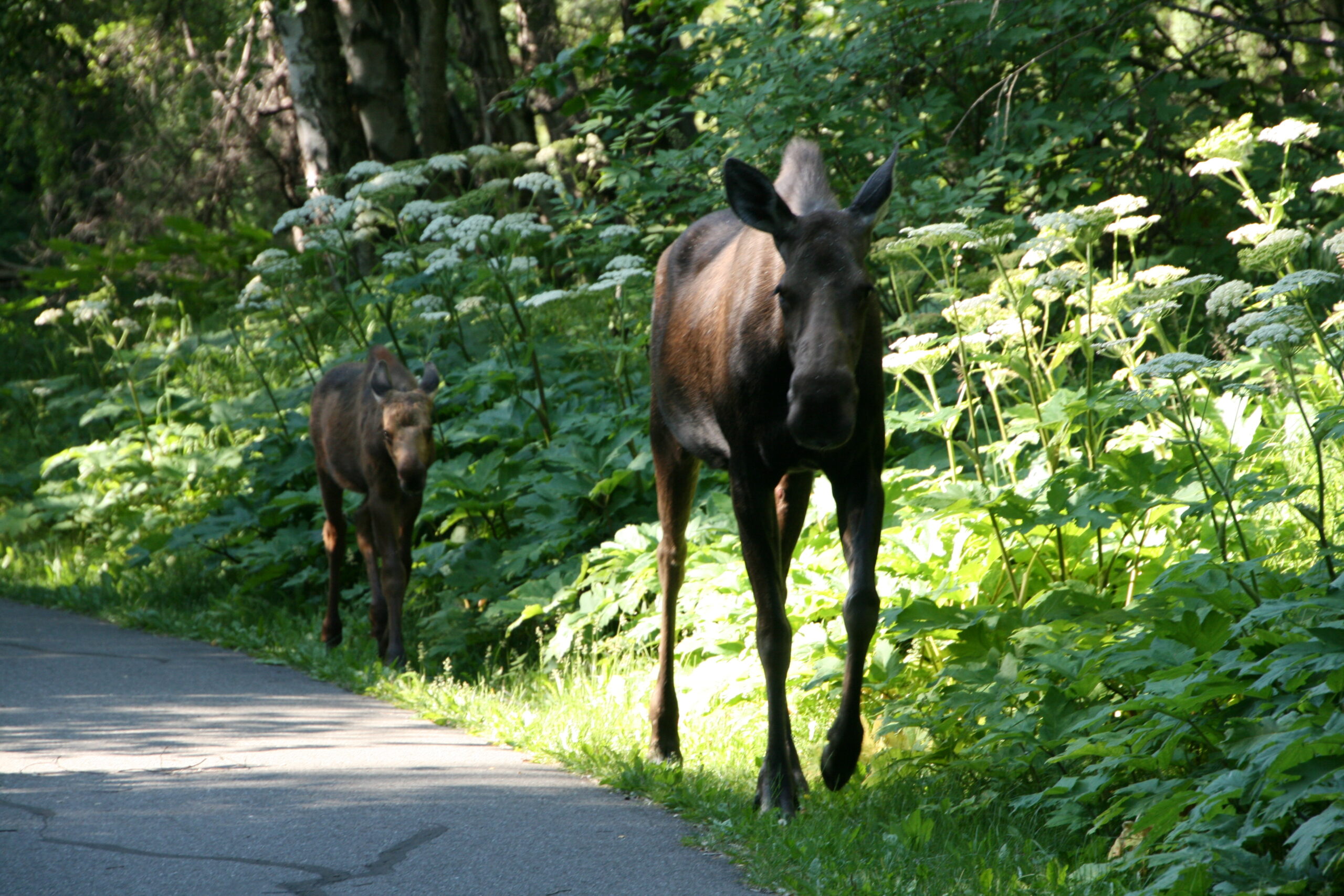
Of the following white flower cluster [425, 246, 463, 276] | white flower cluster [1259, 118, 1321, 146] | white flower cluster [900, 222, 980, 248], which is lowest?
white flower cluster [900, 222, 980, 248]

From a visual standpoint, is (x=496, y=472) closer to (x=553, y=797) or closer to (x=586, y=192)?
(x=553, y=797)

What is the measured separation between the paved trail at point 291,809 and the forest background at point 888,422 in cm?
34

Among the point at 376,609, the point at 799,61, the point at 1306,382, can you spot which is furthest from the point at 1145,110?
the point at 376,609

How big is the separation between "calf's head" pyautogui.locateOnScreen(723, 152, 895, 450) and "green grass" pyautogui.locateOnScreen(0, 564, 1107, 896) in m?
1.35

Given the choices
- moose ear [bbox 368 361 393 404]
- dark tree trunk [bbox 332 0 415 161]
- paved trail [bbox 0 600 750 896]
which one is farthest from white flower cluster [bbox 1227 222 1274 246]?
dark tree trunk [bbox 332 0 415 161]

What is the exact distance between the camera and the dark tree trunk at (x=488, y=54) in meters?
16.0

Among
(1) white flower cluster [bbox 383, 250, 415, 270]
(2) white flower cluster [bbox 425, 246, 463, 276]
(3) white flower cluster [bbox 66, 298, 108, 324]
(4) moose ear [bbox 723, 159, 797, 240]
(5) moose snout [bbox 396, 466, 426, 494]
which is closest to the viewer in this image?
(4) moose ear [bbox 723, 159, 797, 240]

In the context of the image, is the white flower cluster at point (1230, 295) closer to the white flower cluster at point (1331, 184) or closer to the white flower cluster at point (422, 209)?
the white flower cluster at point (1331, 184)

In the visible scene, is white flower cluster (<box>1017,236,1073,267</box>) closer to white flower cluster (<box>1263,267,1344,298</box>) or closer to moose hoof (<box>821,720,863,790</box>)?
white flower cluster (<box>1263,267,1344,298</box>)

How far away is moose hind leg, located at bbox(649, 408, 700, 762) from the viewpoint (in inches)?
224

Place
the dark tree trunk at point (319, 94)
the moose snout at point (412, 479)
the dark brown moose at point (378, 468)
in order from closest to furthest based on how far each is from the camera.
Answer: the moose snout at point (412, 479)
the dark brown moose at point (378, 468)
the dark tree trunk at point (319, 94)

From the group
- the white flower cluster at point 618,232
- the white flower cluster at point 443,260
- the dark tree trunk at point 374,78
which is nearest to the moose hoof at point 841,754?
→ the white flower cluster at point 618,232

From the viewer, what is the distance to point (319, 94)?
15625 mm

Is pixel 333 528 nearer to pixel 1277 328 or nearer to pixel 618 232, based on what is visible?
pixel 618 232
